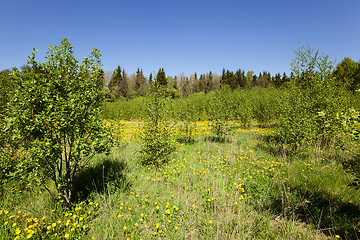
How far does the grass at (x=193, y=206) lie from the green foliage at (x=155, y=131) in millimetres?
497

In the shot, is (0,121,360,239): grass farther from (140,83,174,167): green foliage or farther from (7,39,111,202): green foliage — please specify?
(7,39,111,202): green foliage

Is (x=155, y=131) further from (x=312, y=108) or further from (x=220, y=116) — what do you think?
(x=312, y=108)

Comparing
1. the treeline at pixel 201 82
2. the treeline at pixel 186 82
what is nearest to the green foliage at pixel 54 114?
the treeline at pixel 186 82

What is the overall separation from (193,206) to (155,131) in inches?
120

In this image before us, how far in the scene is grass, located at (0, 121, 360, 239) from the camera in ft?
9.09

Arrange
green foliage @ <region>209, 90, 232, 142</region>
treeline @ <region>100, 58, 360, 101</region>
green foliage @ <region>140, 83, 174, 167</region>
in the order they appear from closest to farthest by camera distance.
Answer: green foliage @ <region>140, 83, 174, 167</region>, green foliage @ <region>209, 90, 232, 142</region>, treeline @ <region>100, 58, 360, 101</region>

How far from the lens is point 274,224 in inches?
119

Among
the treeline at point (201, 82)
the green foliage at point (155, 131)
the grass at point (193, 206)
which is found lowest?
the grass at point (193, 206)

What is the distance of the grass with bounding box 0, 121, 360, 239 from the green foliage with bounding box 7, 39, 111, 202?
0.87 meters

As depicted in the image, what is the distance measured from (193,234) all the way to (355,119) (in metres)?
3.12

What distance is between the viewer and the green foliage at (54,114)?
291 centimetres

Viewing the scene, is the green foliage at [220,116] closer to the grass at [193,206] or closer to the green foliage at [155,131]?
the grass at [193,206]

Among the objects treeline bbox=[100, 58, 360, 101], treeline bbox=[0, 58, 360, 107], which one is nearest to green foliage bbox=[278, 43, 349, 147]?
treeline bbox=[0, 58, 360, 107]

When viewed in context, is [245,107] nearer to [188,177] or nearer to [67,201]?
[188,177]
